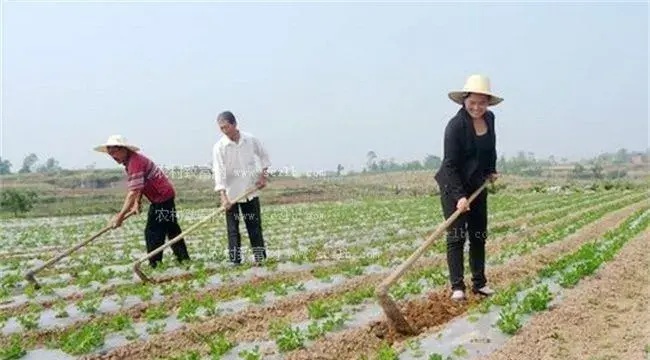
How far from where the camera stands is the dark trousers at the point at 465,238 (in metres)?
5.55

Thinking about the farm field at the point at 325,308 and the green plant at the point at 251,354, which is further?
the farm field at the point at 325,308

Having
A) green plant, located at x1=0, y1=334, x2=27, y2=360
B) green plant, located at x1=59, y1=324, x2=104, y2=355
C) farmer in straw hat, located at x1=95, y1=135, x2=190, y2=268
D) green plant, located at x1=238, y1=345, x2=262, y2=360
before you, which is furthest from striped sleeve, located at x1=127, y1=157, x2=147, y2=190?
green plant, located at x1=238, y1=345, x2=262, y2=360

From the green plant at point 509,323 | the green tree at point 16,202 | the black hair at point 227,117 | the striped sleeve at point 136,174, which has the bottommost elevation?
the green tree at point 16,202

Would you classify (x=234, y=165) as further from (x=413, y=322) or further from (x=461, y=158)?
(x=413, y=322)

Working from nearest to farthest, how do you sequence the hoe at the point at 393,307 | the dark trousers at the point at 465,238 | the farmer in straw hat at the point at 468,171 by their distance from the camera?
1. the hoe at the point at 393,307
2. the farmer in straw hat at the point at 468,171
3. the dark trousers at the point at 465,238

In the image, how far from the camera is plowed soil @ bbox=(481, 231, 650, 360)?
4031 mm

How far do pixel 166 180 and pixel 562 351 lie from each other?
5.82m

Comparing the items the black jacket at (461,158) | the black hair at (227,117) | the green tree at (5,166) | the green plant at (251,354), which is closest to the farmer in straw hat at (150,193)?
the black hair at (227,117)

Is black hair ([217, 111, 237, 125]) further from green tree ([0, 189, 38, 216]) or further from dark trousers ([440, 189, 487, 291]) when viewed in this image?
green tree ([0, 189, 38, 216])

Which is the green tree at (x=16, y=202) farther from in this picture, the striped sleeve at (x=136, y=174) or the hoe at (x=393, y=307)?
the hoe at (x=393, y=307)

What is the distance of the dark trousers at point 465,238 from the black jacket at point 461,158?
0.50 feet

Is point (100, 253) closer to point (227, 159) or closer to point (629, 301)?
point (227, 159)

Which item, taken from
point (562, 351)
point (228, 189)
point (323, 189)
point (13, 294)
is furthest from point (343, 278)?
point (323, 189)

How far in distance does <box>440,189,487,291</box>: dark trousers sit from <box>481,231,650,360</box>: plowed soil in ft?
2.74
